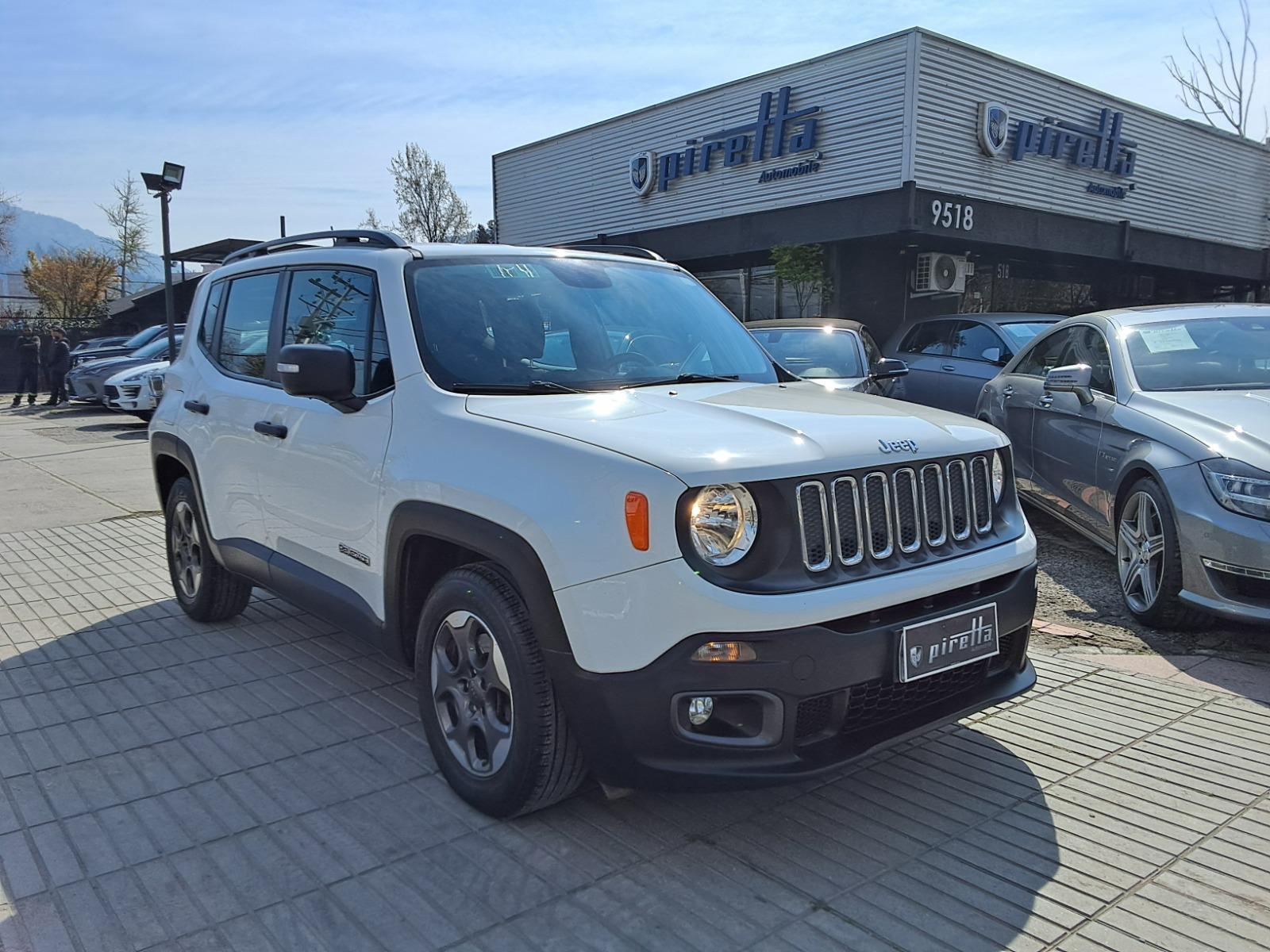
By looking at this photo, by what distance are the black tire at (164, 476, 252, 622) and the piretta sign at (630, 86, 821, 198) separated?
14296mm

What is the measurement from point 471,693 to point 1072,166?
19299 mm

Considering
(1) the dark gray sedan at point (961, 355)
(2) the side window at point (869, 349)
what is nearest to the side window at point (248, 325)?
(2) the side window at point (869, 349)

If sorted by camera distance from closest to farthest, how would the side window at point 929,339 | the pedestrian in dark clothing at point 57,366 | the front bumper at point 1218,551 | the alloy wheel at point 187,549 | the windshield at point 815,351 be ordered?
the front bumper at point 1218,551, the alloy wheel at point 187,549, the windshield at point 815,351, the side window at point 929,339, the pedestrian in dark clothing at point 57,366

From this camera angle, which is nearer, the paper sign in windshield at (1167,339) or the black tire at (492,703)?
the black tire at (492,703)

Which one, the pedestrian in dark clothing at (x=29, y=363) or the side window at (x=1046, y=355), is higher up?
the side window at (x=1046, y=355)

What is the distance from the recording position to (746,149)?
18.5 m

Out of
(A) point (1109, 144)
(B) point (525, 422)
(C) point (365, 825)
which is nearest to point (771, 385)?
(B) point (525, 422)

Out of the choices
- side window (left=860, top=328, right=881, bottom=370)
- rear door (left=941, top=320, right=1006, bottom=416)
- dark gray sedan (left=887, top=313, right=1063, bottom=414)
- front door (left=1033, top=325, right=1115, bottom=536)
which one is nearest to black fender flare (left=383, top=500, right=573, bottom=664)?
front door (left=1033, top=325, right=1115, bottom=536)

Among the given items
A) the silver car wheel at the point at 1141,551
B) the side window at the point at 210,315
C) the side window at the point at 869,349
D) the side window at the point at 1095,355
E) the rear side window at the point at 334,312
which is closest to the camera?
the rear side window at the point at 334,312

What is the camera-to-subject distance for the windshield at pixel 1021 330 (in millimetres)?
9922

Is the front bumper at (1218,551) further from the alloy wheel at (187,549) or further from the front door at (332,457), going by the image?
the alloy wheel at (187,549)

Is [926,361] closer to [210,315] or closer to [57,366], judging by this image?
[210,315]

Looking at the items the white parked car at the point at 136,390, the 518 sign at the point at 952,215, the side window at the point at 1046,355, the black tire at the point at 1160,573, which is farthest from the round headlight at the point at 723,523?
the white parked car at the point at 136,390

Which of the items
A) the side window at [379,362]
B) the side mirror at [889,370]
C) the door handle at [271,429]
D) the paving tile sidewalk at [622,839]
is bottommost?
the paving tile sidewalk at [622,839]
